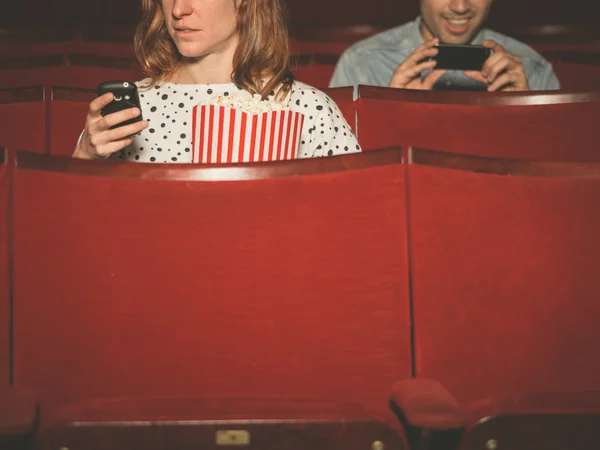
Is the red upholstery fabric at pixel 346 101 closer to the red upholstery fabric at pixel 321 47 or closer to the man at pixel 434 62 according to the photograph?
the man at pixel 434 62

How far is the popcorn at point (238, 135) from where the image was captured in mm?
365

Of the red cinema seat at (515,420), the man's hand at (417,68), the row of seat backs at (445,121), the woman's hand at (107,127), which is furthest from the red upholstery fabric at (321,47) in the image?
the red cinema seat at (515,420)

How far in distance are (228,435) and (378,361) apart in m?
0.06

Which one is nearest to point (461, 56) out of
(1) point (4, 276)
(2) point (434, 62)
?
(2) point (434, 62)

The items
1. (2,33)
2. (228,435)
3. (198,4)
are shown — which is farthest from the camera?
(2,33)

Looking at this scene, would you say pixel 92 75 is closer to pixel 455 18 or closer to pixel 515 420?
pixel 455 18

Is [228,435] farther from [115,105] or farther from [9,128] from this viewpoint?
[9,128]

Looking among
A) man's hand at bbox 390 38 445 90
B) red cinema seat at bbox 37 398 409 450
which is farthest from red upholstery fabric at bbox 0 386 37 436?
man's hand at bbox 390 38 445 90

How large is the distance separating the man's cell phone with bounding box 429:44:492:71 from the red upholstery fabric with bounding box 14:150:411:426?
0.89ft

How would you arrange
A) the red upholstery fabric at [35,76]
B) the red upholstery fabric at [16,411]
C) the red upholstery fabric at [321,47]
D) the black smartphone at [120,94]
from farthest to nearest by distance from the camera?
1. the red upholstery fabric at [321,47]
2. the red upholstery fabric at [35,76]
3. the black smartphone at [120,94]
4. the red upholstery fabric at [16,411]

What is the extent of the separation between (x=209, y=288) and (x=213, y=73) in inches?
6.2

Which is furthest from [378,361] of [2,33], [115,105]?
[2,33]

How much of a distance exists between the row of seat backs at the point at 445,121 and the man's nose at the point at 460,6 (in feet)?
0.49

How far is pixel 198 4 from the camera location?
397 millimetres
